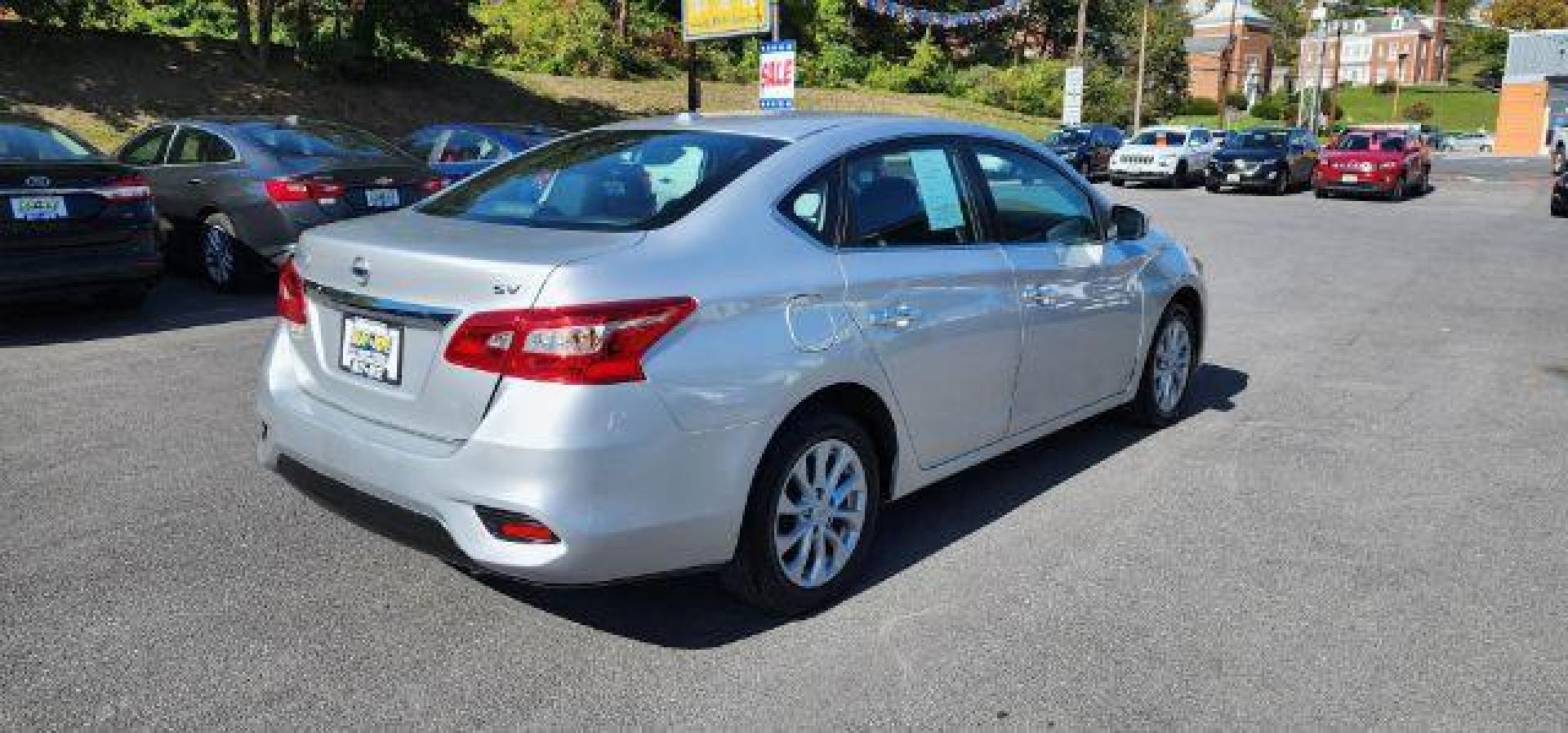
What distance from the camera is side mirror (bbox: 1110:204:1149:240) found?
5.29 m

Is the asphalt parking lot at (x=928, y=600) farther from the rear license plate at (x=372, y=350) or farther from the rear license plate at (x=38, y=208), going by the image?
the rear license plate at (x=38, y=208)

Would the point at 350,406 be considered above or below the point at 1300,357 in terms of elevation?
above

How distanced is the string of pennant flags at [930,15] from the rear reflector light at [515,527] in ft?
151

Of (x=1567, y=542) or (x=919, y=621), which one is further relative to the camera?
(x=1567, y=542)

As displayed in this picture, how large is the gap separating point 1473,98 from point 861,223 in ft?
396

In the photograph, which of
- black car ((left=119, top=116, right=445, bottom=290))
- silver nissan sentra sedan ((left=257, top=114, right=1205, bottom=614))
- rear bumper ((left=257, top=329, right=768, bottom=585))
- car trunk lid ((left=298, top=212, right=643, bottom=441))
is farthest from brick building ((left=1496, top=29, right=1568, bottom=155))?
car trunk lid ((left=298, top=212, right=643, bottom=441))

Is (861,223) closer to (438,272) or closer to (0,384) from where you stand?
(438,272)

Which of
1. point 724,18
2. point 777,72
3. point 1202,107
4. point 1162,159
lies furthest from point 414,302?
point 1202,107

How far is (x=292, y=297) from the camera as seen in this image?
12.6 feet

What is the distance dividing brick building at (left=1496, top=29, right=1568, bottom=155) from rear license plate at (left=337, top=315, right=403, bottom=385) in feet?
228

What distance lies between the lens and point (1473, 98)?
104m

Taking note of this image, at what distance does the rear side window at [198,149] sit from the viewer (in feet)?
30.5

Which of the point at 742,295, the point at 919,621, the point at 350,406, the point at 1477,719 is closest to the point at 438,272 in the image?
the point at 350,406

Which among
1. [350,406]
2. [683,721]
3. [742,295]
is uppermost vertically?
[742,295]
